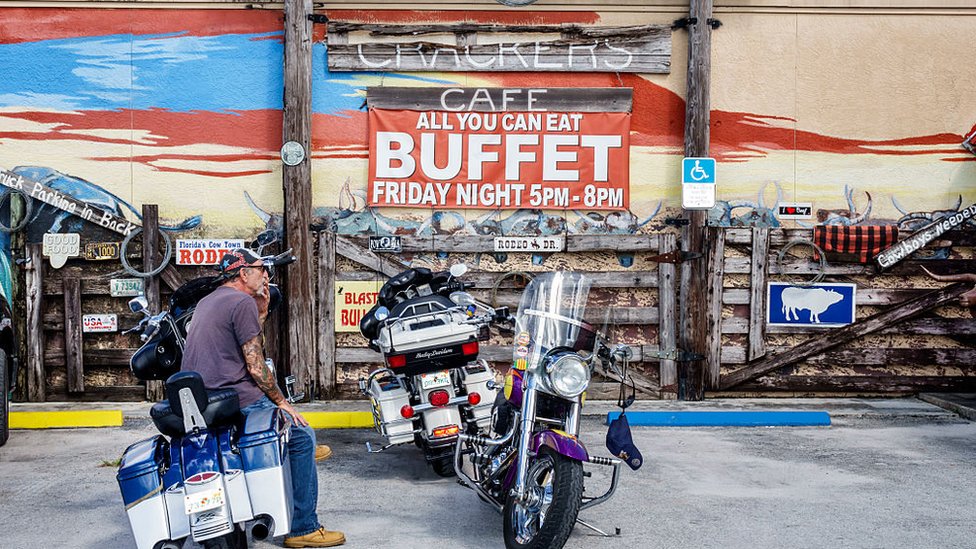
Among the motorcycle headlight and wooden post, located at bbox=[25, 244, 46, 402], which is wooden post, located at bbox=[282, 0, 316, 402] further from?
the motorcycle headlight

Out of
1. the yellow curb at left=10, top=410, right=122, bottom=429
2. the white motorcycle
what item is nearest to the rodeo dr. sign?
the yellow curb at left=10, top=410, right=122, bottom=429

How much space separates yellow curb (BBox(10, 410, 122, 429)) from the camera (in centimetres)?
950

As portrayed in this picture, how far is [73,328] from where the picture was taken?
10.5 meters

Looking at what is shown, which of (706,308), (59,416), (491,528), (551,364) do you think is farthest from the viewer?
(706,308)

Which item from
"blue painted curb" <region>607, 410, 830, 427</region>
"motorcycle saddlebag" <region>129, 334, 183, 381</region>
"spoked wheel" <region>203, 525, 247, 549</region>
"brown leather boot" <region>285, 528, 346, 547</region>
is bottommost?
"blue painted curb" <region>607, 410, 830, 427</region>

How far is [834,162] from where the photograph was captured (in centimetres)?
1074

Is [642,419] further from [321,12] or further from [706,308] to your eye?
[321,12]

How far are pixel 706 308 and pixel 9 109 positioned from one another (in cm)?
746

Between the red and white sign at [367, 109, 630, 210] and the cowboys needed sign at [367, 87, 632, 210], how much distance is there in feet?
0.03

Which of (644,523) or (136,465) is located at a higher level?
(136,465)

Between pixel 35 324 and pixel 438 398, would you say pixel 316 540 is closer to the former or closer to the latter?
pixel 438 398

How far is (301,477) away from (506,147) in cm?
572

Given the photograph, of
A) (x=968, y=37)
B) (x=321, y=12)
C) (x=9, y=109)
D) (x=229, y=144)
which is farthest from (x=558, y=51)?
(x=9, y=109)

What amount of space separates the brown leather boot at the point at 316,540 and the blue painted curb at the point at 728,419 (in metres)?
4.35
